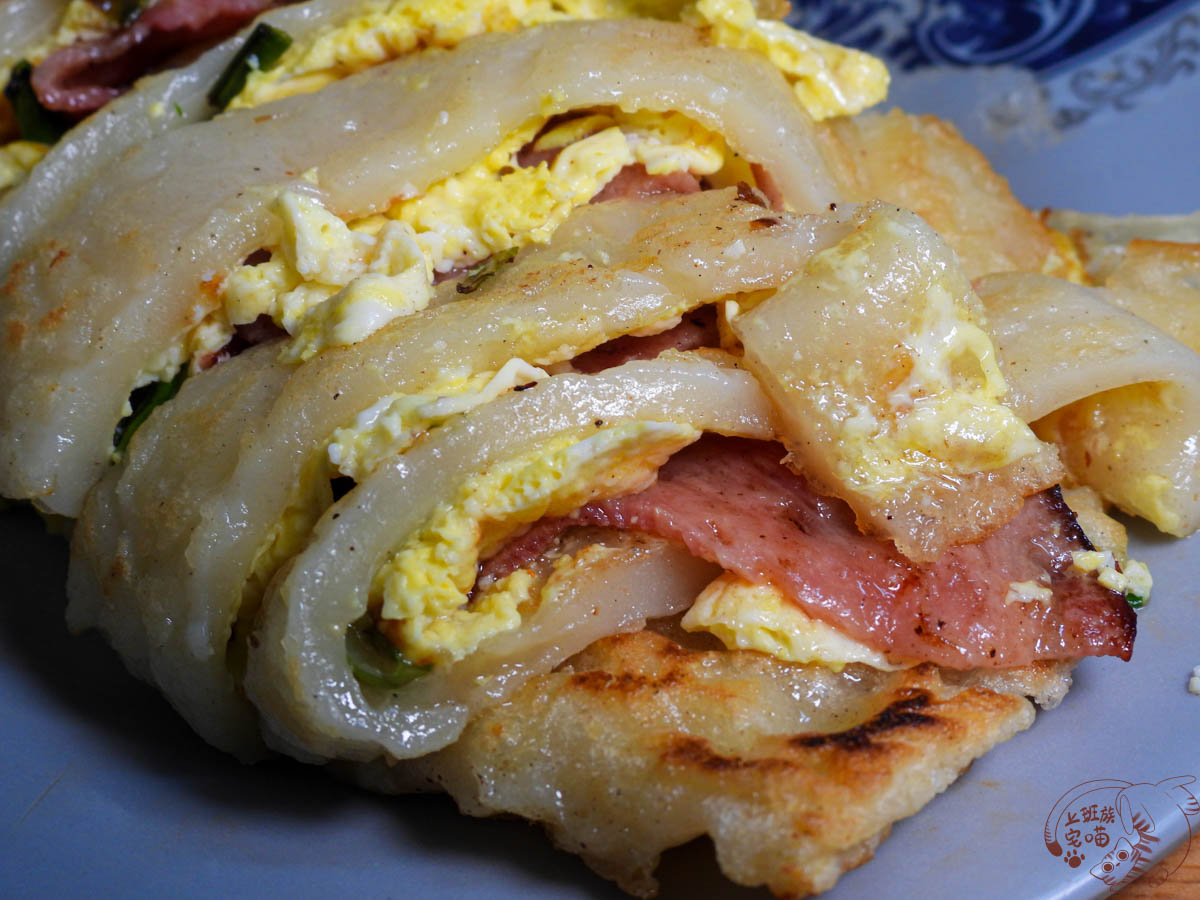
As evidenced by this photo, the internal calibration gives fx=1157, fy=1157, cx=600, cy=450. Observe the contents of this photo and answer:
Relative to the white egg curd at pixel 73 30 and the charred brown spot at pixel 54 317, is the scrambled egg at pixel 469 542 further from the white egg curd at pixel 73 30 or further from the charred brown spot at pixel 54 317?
the white egg curd at pixel 73 30

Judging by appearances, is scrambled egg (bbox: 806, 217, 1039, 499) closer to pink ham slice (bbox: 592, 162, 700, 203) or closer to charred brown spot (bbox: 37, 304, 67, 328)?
pink ham slice (bbox: 592, 162, 700, 203)

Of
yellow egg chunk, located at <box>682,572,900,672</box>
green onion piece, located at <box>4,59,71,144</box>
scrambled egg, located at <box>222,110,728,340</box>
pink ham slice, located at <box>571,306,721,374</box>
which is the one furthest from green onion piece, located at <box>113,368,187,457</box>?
yellow egg chunk, located at <box>682,572,900,672</box>

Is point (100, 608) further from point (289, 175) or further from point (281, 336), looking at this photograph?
point (289, 175)

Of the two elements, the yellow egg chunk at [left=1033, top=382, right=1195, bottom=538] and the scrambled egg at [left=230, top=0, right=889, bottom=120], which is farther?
Answer: the scrambled egg at [left=230, top=0, right=889, bottom=120]

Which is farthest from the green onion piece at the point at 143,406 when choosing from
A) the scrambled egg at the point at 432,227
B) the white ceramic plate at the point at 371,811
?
the white ceramic plate at the point at 371,811

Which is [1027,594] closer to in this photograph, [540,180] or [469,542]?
[469,542]

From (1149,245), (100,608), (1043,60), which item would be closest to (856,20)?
(1043,60)
